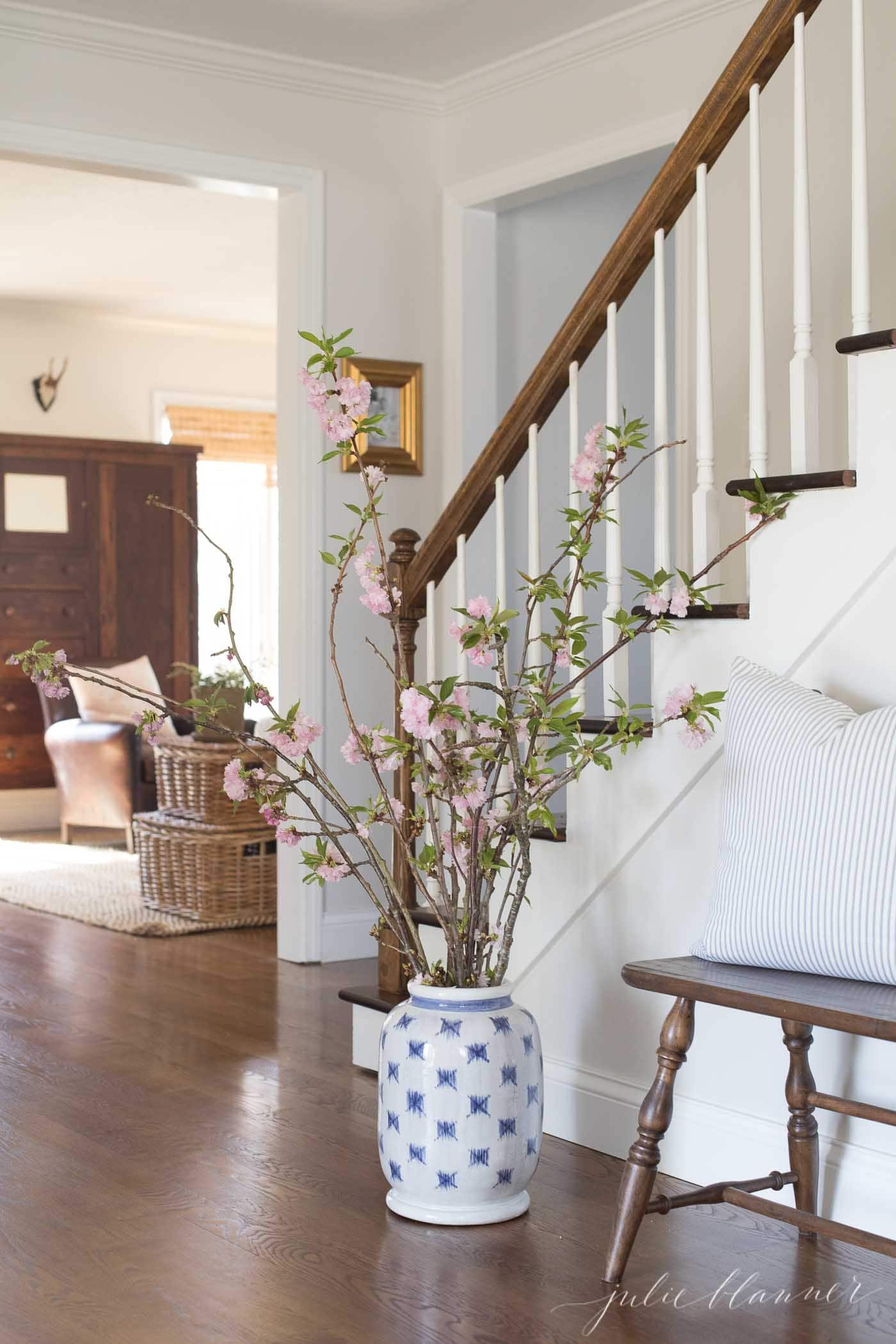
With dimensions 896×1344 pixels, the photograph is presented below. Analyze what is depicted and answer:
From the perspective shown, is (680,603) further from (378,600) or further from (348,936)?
(348,936)

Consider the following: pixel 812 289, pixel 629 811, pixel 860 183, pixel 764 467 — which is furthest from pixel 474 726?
pixel 812 289

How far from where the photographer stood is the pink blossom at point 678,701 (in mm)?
2484

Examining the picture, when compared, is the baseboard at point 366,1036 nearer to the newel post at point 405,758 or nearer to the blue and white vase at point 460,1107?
the newel post at point 405,758

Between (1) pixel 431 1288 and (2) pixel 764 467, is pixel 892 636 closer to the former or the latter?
(2) pixel 764 467

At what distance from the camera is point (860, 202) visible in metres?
2.36

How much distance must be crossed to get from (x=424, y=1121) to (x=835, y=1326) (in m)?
0.69

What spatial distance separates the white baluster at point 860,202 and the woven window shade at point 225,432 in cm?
688

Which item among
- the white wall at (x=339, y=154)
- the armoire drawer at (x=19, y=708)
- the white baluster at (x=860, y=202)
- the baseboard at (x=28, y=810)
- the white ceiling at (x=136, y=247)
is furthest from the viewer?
the baseboard at (x=28, y=810)

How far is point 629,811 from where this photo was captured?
9.23ft

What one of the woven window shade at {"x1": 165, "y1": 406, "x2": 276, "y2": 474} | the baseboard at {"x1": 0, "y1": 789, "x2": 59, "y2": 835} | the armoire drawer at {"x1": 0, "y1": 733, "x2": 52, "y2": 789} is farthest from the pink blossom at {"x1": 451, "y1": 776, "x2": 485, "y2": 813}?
the woven window shade at {"x1": 165, "y1": 406, "x2": 276, "y2": 474}

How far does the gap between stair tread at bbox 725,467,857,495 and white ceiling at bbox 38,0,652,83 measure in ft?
7.57

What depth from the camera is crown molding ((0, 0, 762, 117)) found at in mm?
4273

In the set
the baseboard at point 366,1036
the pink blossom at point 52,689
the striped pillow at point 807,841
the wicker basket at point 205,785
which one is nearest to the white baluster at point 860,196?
the striped pillow at point 807,841

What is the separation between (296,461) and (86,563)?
373cm
